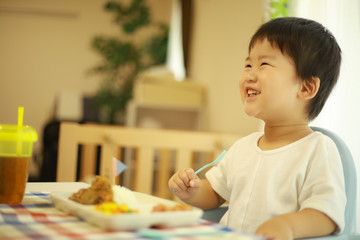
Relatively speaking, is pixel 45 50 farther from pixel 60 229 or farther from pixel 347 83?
pixel 60 229

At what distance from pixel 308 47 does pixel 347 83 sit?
1.37 ft

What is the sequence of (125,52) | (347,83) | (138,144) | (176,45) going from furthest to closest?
(176,45)
(125,52)
(138,144)
(347,83)

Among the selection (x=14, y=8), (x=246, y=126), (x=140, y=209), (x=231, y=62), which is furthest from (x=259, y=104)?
(x=14, y=8)

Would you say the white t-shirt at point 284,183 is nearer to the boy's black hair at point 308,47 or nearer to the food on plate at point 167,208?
the boy's black hair at point 308,47

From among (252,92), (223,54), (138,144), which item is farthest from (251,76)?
(223,54)

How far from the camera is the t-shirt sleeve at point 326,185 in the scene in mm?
880

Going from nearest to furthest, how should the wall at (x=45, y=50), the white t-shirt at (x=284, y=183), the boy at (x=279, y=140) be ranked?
1. the white t-shirt at (x=284, y=183)
2. the boy at (x=279, y=140)
3. the wall at (x=45, y=50)

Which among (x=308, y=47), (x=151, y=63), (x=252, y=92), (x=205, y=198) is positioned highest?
(x=151, y=63)

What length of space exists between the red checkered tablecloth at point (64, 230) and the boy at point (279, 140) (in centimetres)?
38

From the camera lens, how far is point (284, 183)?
1028 mm

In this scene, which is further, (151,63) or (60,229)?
(151,63)

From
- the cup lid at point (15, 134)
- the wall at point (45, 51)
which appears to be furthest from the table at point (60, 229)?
the wall at point (45, 51)

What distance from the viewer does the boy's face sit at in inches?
43.4

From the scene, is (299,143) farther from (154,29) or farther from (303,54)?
(154,29)
